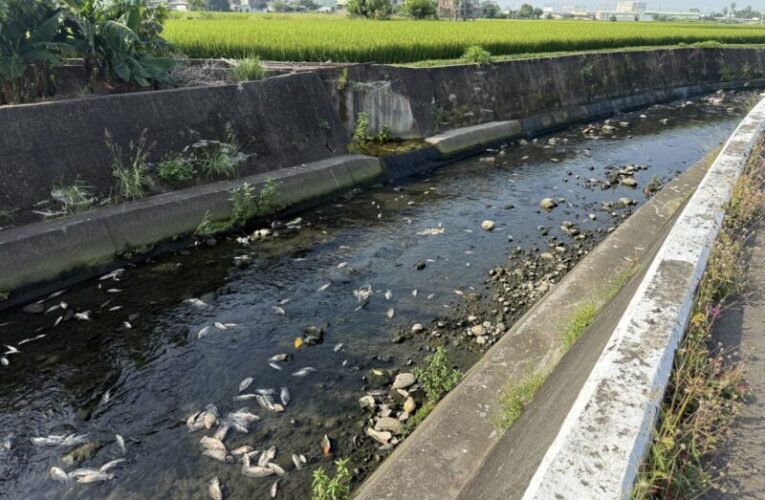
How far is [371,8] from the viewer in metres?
38.1

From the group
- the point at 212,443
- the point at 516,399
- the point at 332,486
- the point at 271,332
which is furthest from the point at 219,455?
the point at 516,399

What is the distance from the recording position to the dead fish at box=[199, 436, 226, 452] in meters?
4.77

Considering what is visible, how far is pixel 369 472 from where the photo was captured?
4539 mm

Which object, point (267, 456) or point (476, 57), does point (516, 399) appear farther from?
point (476, 57)

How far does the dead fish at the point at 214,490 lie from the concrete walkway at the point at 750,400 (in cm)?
372

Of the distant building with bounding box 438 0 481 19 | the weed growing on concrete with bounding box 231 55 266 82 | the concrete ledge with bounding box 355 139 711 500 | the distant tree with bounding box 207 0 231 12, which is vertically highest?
the distant tree with bounding box 207 0 231 12

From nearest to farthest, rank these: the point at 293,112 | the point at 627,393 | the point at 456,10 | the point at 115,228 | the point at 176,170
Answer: the point at 627,393 < the point at 115,228 < the point at 176,170 < the point at 293,112 < the point at 456,10

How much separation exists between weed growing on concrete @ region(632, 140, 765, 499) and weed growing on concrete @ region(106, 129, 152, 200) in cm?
899

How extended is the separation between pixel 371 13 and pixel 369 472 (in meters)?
39.7

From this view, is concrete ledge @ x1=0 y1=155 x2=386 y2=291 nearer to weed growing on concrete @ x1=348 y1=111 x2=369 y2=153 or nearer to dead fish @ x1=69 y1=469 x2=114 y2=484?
weed growing on concrete @ x1=348 y1=111 x2=369 y2=153

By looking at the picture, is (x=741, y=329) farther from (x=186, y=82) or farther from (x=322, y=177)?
(x=186, y=82)

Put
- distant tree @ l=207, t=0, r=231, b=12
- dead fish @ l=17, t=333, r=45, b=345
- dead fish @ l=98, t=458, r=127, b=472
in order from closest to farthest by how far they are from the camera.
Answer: dead fish @ l=98, t=458, r=127, b=472
dead fish @ l=17, t=333, r=45, b=345
distant tree @ l=207, t=0, r=231, b=12

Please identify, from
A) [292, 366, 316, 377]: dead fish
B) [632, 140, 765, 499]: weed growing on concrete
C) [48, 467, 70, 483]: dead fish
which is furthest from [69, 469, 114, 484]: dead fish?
[632, 140, 765, 499]: weed growing on concrete

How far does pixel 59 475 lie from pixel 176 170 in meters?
6.54
